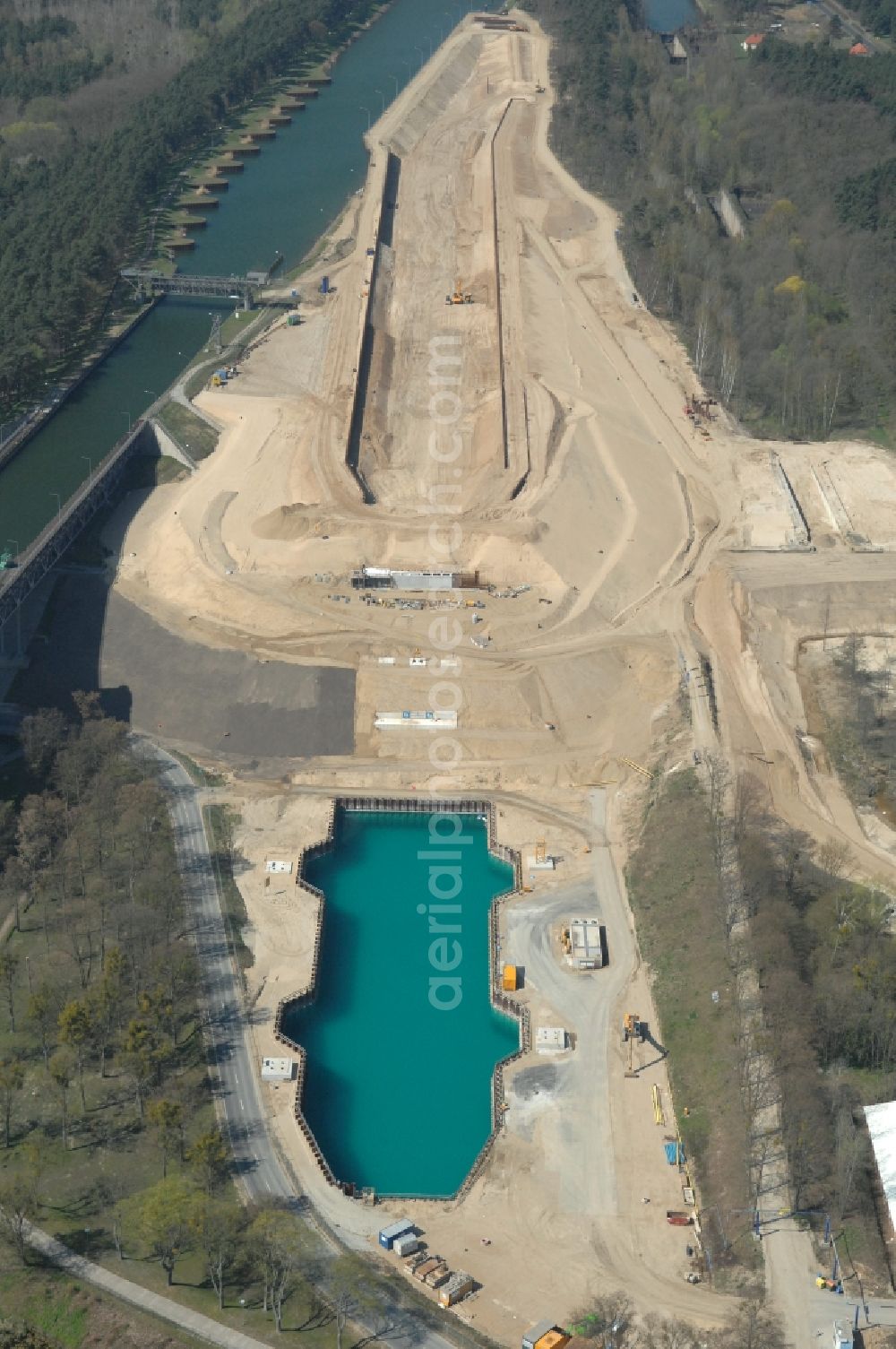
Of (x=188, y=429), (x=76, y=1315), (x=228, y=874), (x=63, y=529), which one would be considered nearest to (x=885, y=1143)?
(x=76, y=1315)

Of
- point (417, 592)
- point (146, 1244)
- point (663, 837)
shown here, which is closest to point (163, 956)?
point (146, 1244)

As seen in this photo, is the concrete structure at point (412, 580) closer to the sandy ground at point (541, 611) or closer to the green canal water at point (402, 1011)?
the sandy ground at point (541, 611)

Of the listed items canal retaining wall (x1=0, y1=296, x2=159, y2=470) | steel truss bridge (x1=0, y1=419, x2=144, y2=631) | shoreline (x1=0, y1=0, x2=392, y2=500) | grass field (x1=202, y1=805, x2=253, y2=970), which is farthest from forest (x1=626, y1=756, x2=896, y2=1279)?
shoreline (x1=0, y1=0, x2=392, y2=500)

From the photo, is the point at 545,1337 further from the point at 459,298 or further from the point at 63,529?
the point at 459,298

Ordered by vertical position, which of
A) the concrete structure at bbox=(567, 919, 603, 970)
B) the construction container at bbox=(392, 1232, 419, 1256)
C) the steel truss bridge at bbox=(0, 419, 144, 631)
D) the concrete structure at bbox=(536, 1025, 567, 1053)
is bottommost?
the construction container at bbox=(392, 1232, 419, 1256)

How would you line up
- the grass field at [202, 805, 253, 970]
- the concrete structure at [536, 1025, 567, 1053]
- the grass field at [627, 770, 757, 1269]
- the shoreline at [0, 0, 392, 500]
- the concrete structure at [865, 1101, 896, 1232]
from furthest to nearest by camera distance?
Result: the shoreline at [0, 0, 392, 500]
the grass field at [202, 805, 253, 970]
the concrete structure at [536, 1025, 567, 1053]
the grass field at [627, 770, 757, 1269]
the concrete structure at [865, 1101, 896, 1232]

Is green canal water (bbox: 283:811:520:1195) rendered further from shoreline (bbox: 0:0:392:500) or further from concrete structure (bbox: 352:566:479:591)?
shoreline (bbox: 0:0:392:500)

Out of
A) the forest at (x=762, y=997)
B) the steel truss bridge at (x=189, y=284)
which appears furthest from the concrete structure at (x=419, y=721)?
the steel truss bridge at (x=189, y=284)
